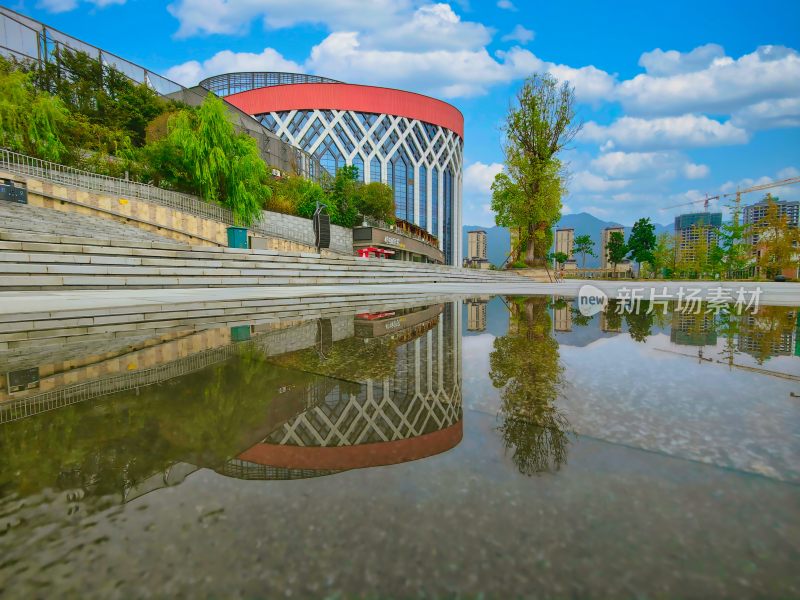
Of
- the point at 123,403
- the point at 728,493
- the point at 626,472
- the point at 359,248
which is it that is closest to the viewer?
the point at 728,493

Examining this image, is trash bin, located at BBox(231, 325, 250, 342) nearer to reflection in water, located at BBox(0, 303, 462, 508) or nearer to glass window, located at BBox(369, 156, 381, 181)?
reflection in water, located at BBox(0, 303, 462, 508)

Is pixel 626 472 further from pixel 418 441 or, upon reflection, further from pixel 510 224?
pixel 510 224

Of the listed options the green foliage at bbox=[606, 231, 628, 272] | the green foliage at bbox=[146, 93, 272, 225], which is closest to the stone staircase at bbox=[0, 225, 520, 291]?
the green foliage at bbox=[146, 93, 272, 225]

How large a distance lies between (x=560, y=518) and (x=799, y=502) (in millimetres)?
785

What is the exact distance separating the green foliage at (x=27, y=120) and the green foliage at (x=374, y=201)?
83.9ft

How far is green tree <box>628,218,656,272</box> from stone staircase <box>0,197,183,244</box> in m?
59.8

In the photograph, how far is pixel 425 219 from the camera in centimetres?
8169

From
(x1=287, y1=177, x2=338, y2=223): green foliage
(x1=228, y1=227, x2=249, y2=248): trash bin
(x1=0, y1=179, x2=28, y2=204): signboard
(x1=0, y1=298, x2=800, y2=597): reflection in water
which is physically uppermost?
(x1=287, y1=177, x2=338, y2=223): green foliage

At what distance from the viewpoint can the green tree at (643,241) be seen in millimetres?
56438

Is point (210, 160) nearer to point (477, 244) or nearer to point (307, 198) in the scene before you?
point (307, 198)

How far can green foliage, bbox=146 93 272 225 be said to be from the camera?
897 inches

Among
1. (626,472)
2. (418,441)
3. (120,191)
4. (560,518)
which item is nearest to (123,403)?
(418,441)

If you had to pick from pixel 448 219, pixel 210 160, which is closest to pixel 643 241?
pixel 448 219

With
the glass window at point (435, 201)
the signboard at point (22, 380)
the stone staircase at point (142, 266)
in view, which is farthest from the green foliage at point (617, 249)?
the signboard at point (22, 380)
